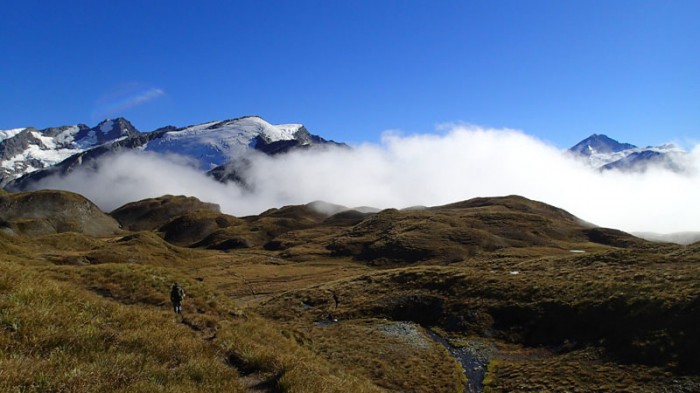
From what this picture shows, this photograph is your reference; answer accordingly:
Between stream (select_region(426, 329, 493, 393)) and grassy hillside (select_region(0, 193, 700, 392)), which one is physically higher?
grassy hillside (select_region(0, 193, 700, 392))

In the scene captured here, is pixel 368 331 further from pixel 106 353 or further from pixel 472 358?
pixel 106 353

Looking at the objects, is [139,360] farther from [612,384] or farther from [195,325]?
[612,384]

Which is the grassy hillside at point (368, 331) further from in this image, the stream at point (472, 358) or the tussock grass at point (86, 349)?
the stream at point (472, 358)

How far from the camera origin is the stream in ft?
103

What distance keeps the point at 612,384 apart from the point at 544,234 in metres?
163

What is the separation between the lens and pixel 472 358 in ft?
120

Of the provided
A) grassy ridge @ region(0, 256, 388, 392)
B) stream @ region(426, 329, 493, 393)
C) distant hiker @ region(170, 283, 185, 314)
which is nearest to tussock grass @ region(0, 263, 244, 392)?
grassy ridge @ region(0, 256, 388, 392)

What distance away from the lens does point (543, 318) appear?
41.2m

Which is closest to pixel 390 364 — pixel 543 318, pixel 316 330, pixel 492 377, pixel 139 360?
pixel 492 377

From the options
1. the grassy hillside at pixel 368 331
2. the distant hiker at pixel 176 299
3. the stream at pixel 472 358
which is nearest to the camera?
the grassy hillside at pixel 368 331

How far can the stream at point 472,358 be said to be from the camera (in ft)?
103

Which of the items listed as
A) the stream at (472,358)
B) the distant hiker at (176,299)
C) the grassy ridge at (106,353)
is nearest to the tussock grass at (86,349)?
the grassy ridge at (106,353)

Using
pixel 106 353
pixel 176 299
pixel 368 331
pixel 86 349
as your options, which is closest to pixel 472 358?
pixel 368 331

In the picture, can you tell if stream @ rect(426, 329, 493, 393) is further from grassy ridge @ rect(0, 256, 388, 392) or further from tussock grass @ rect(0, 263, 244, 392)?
tussock grass @ rect(0, 263, 244, 392)
